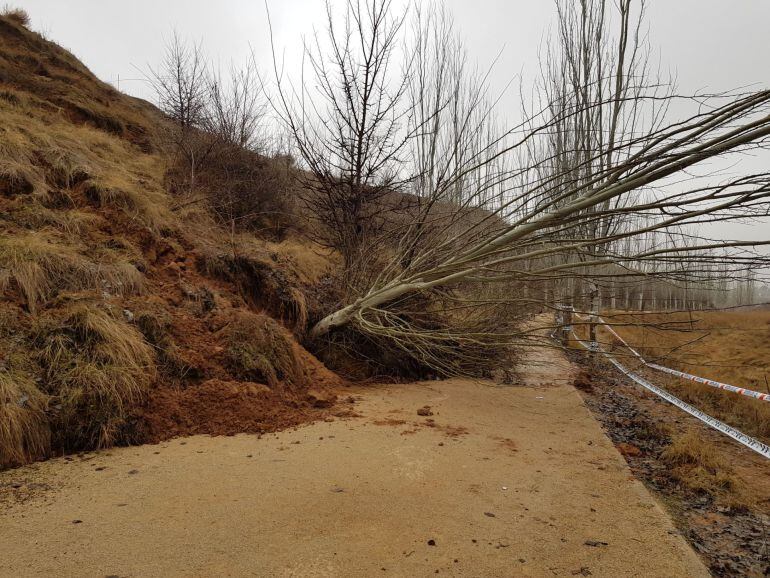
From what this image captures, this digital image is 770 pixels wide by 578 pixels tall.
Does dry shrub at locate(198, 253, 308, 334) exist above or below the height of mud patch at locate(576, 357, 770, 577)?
above

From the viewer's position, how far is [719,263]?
98.6 inches

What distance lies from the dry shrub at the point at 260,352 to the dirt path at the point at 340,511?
0.82 meters

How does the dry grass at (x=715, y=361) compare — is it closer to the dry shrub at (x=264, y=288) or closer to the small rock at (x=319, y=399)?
the small rock at (x=319, y=399)

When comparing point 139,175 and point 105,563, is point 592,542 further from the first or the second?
point 139,175

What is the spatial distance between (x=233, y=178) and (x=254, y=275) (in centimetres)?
390

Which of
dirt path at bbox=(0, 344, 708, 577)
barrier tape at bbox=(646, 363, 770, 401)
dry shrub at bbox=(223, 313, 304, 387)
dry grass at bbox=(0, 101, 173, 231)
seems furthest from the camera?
dry grass at bbox=(0, 101, 173, 231)

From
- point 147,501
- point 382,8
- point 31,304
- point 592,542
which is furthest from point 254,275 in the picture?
point 592,542

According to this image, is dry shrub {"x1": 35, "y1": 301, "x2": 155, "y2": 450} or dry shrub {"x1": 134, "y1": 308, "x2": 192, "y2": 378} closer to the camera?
dry shrub {"x1": 35, "y1": 301, "x2": 155, "y2": 450}

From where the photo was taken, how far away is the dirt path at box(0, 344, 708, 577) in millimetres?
1795

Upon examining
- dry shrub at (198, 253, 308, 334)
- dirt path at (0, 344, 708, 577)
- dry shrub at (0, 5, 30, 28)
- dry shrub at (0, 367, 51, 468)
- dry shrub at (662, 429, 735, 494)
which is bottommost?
dry shrub at (662, 429, 735, 494)

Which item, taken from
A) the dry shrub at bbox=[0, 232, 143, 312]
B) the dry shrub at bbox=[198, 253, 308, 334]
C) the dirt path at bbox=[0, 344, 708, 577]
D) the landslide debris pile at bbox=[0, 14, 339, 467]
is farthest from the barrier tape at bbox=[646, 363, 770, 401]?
the dry shrub at bbox=[0, 232, 143, 312]

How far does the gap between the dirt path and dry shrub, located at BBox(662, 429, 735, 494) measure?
1.69ft

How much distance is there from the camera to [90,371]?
2947 millimetres

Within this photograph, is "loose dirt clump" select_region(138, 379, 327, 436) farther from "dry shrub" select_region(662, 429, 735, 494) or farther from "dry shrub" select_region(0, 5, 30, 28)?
"dry shrub" select_region(0, 5, 30, 28)
